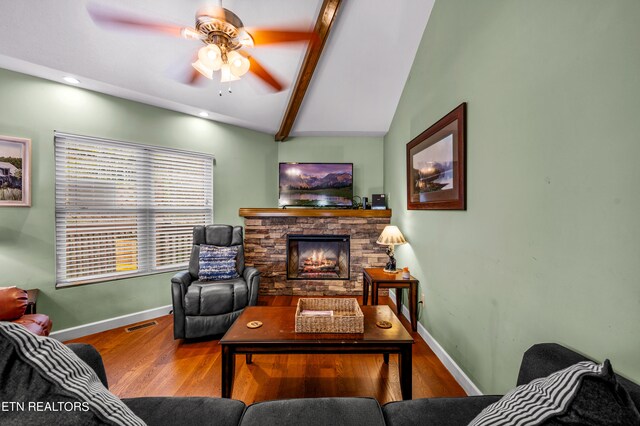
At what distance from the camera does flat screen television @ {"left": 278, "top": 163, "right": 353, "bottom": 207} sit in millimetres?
3844

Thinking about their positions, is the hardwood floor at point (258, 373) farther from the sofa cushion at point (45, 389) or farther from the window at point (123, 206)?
the sofa cushion at point (45, 389)

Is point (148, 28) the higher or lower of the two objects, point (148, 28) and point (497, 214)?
the higher

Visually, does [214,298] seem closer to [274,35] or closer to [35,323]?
[35,323]

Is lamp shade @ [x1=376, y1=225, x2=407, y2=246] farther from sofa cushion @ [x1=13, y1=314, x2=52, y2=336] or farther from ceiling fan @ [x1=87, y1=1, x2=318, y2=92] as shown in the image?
sofa cushion @ [x1=13, y1=314, x2=52, y2=336]

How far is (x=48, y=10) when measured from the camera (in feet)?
5.98

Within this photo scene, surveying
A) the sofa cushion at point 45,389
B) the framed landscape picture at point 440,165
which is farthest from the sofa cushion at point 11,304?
the framed landscape picture at point 440,165

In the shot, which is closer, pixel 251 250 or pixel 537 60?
pixel 537 60

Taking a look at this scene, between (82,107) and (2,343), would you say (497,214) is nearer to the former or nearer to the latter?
(2,343)

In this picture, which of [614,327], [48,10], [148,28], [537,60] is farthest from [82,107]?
[614,327]

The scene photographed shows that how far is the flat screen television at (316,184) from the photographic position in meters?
3.84

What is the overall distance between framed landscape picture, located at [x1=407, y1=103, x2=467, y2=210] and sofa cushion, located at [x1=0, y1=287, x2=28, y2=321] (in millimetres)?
3315

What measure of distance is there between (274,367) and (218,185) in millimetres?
2538

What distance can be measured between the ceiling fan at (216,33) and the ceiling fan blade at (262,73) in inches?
5.6

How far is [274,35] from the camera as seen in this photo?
6.01ft
